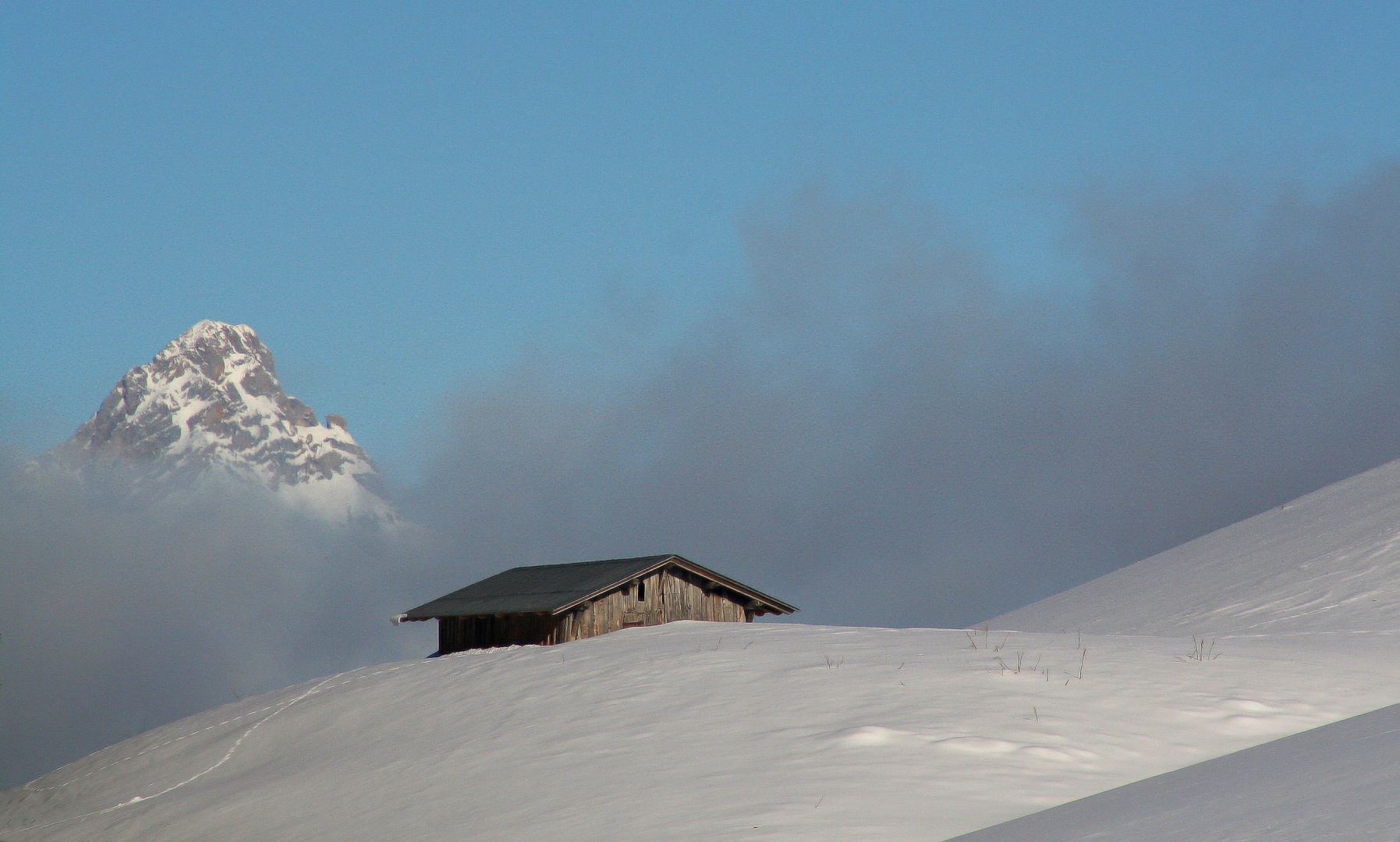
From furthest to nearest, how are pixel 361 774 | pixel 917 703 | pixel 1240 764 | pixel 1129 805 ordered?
pixel 361 774 < pixel 917 703 < pixel 1240 764 < pixel 1129 805

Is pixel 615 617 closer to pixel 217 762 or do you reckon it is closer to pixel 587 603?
pixel 587 603

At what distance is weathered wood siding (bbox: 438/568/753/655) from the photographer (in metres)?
29.3

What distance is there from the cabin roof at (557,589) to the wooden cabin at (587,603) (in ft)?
0.09

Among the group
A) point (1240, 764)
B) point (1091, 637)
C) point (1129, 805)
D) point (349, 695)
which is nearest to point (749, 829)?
point (1129, 805)

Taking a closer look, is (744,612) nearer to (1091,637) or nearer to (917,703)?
(1091,637)

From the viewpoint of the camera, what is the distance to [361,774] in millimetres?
15609

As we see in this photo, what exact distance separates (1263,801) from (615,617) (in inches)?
939

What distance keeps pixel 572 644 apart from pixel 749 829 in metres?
16.1

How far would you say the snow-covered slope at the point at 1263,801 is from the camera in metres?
6.13

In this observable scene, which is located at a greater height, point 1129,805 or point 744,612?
point 744,612

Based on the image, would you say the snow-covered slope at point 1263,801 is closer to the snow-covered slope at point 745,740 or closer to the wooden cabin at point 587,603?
the snow-covered slope at point 745,740

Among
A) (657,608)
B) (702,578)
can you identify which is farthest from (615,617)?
(702,578)

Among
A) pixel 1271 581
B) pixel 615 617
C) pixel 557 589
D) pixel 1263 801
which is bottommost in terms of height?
pixel 1263 801

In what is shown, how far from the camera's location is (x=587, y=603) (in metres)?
29.4
